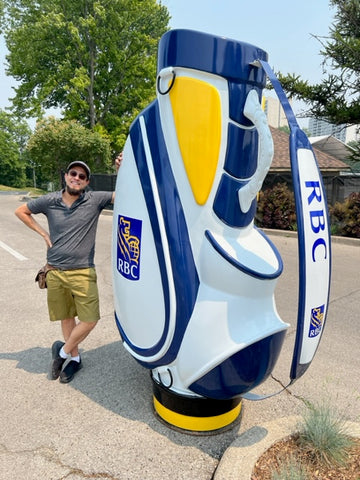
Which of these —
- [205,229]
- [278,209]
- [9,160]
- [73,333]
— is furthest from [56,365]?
[9,160]

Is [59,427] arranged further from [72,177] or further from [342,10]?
[342,10]

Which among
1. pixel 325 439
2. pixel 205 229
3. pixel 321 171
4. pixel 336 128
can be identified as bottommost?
pixel 325 439

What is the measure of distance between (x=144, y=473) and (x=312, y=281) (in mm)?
1485

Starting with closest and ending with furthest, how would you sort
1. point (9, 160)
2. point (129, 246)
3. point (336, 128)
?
1. point (129, 246)
2. point (336, 128)
3. point (9, 160)

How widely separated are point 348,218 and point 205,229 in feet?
31.9

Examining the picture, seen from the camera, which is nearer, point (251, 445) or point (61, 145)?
point (251, 445)

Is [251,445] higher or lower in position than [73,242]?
lower

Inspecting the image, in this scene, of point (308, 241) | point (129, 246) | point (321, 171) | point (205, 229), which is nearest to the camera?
point (308, 241)

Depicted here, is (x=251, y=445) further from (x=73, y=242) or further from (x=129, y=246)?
(x=73, y=242)

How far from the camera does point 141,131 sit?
246cm

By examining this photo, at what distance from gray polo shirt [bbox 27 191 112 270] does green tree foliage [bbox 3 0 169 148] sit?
22.2 meters

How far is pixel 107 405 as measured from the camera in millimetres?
3000

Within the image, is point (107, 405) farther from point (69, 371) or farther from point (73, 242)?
point (73, 242)

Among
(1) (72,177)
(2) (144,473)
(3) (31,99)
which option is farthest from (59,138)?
(2) (144,473)
